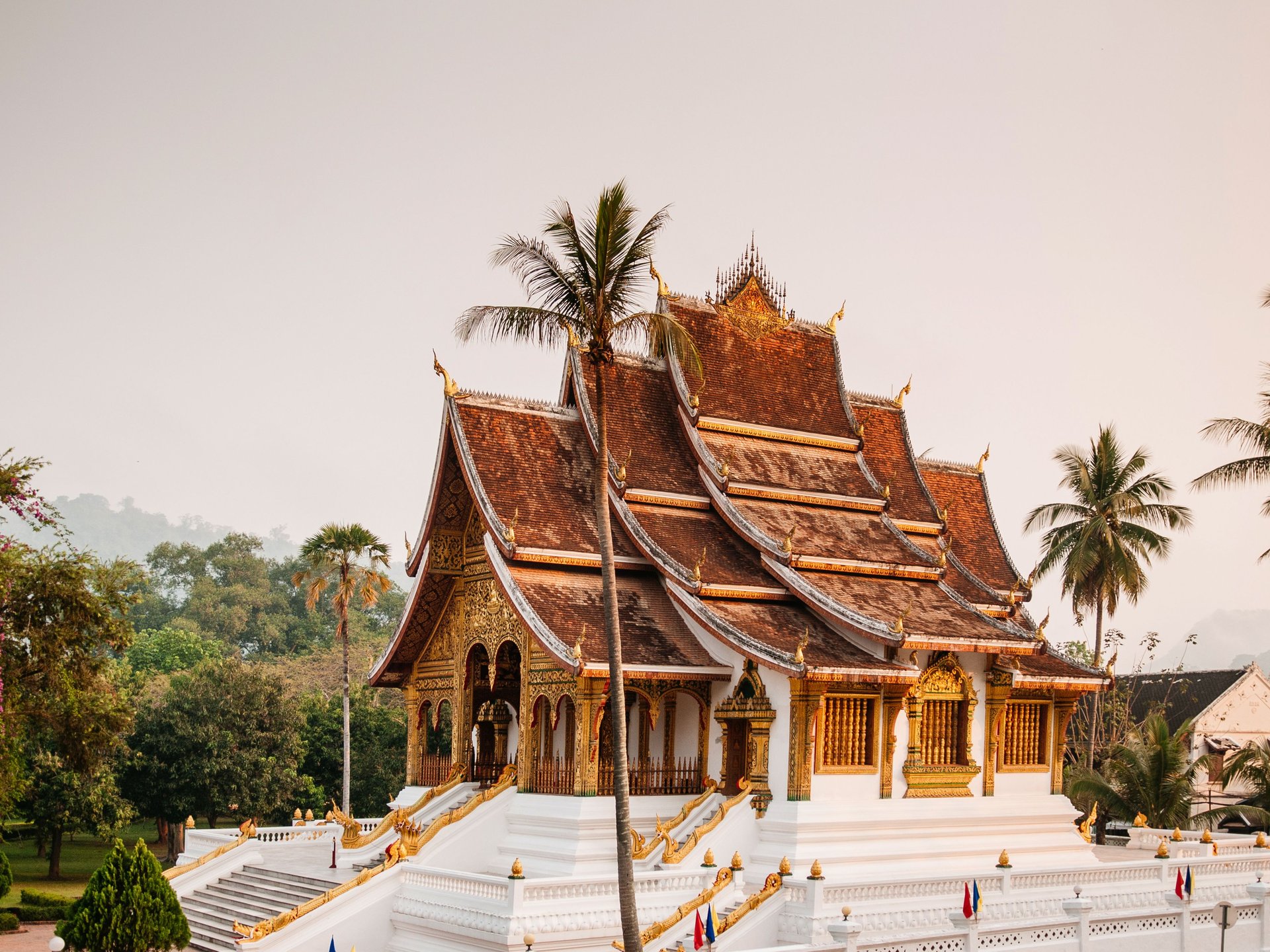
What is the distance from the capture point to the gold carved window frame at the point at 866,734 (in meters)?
18.3

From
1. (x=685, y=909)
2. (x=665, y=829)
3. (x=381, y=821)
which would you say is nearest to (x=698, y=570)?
(x=665, y=829)

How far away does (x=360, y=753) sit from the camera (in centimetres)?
3884

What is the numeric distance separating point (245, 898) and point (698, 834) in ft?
22.0

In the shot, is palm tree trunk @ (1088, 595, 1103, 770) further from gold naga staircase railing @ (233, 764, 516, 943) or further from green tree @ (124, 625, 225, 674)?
green tree @ (124, 625, 225, 674)

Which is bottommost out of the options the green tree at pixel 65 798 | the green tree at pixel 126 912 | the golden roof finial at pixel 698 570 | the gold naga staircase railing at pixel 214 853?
the green tree at pixel 65 798

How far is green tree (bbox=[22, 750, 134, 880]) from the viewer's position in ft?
100

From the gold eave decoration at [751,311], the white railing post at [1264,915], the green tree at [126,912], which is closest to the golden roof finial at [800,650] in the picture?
the gold eave decoration at [751,311]

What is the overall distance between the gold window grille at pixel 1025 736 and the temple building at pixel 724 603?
0.04 metres

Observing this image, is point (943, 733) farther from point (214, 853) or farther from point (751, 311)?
point (214, 853)

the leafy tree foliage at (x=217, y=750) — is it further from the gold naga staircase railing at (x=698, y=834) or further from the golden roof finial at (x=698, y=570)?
the gold naga staircase railing at (x=698, y=834)

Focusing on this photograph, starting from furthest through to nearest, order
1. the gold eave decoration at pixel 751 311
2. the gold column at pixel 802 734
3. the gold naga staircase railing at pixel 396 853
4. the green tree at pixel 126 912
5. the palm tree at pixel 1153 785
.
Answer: the palm tree at pixel 1153 785
the gold eave decoration at pixel 751 311
the gold column at pixel 802 734
the gold naga staircase railing at pixel 396 853
the green tree at pixel 126 912

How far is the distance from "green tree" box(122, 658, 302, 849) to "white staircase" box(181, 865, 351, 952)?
13.7 metres

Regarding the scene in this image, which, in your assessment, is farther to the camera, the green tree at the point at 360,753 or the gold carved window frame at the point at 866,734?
the green tree at the point at 360,753

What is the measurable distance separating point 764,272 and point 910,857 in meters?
9.64
